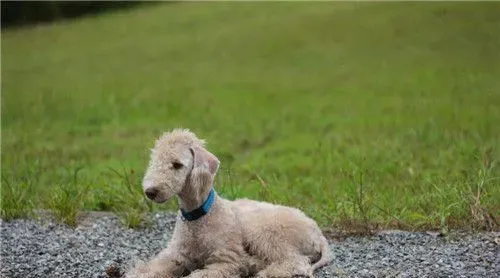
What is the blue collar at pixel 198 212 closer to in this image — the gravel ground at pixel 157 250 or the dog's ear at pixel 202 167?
the dog's ear at pixel 202 167

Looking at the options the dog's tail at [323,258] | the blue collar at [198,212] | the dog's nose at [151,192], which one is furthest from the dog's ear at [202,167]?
the dog's tail at [323,258]

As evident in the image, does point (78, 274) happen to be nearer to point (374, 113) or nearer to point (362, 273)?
point (362, 273)

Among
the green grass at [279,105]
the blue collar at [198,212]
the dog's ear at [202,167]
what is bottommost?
the green grass at [279,105]

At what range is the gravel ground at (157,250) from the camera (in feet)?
18.8

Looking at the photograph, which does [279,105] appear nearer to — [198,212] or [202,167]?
[198,212]

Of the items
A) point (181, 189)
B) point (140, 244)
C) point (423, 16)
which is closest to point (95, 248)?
point (140, 244)

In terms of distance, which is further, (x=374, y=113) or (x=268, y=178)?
(x=374, y=113)

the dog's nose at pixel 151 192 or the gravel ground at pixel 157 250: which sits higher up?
the dog's nose at pixel 151 192

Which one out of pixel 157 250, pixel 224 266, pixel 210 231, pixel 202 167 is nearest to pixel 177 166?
pixel 202 167

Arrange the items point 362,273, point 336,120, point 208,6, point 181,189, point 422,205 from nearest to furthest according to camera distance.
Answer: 1. point 181,189
2. point 362,273
3. point 422,205
4. point 336,120
5. point 208,6

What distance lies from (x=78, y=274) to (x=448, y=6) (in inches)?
662

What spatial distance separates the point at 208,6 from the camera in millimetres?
26922

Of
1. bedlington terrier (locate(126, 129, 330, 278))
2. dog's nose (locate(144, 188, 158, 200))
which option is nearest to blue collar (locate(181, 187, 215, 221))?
bedlington terrier (locate(126, 129, 330, 278))

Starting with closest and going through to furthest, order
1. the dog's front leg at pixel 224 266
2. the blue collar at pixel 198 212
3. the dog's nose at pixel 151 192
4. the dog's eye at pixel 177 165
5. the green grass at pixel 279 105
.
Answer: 1. the dog's nose at pixel 151 192
2. the dog's eye at pixel 177 165
3. the dog's front leg at pixel 224 266
4. the blue collar at pixel 198 212
5. the green grass at pixel 279 105
